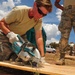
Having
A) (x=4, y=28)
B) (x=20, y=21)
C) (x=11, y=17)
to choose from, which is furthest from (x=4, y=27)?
(x=20, y=21)

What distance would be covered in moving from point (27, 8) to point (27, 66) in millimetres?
887

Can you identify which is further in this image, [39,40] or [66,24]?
[66,24]

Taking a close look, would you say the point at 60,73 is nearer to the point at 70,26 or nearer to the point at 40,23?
the point at 40,23

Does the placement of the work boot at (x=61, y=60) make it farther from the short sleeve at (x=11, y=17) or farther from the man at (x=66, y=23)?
the short sleeve at (x=11, y=17)

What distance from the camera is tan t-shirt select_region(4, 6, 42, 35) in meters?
4.13

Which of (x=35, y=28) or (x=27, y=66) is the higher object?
(x=35, y=28)

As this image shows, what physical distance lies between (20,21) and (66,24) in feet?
5.95

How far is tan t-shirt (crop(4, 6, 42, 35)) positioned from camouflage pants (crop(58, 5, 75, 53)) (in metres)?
1.46

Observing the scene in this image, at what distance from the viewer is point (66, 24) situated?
5.92 m

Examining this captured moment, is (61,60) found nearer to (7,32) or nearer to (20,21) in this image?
(20,21)

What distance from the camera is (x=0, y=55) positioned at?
4195 mm

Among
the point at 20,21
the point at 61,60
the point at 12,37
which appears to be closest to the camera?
the point at 12,37

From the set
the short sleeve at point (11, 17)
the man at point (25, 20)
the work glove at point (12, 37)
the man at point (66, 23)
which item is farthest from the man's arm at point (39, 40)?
the man at point (66, 23)

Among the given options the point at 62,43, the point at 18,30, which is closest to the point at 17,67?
the point at 18,30
